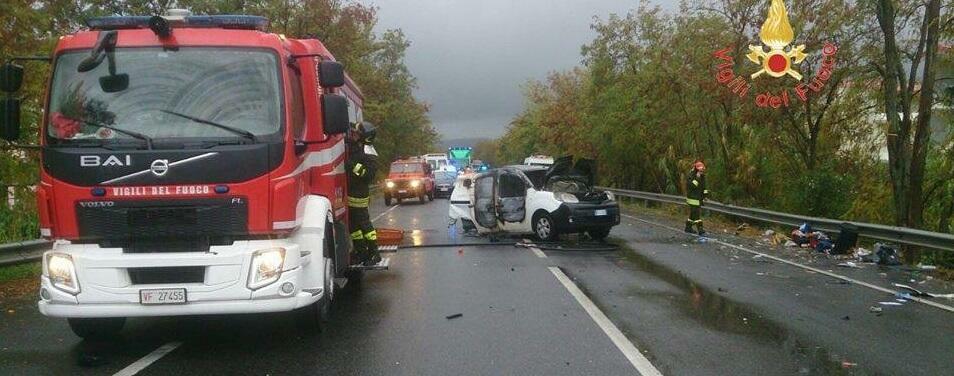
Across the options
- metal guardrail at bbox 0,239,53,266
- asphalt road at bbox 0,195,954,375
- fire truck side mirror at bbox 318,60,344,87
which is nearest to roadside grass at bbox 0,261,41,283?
metal guardrail at bbox 0,239,53,266

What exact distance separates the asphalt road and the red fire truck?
0.57 meters

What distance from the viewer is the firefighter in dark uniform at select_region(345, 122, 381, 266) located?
33.5ft

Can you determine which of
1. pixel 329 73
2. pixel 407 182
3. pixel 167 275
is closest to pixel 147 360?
pixel 167 275

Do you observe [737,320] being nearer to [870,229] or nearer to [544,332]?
[544,332]

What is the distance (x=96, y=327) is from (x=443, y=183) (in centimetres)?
3415

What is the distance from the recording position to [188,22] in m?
7.01

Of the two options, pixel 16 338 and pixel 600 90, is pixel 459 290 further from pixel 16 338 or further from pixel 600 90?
pixel 600 90

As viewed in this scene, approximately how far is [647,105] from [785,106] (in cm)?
960

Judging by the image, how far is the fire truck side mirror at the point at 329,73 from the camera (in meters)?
7.10

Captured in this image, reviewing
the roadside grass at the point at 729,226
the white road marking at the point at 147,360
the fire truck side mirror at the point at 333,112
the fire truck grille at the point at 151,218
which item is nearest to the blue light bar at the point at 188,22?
the fire truck side mirror at the point at 333,112

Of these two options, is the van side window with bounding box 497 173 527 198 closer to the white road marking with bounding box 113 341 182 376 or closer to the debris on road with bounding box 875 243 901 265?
the debris on road with bounding box 875 243 901 265

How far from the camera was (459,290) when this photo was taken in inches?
393

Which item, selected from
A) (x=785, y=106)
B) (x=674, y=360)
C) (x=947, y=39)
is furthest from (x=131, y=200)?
(x=785, y=106)

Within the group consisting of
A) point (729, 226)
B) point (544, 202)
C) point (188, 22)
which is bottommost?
point (729, 226)
